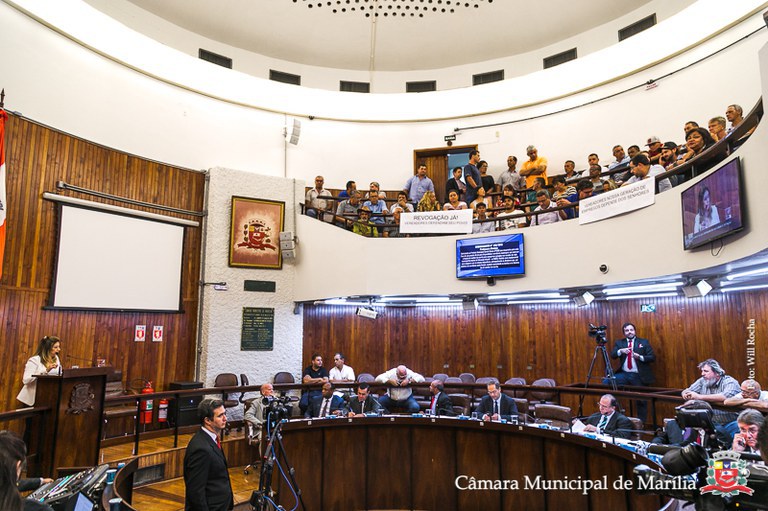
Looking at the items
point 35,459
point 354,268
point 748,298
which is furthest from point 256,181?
point 748,298

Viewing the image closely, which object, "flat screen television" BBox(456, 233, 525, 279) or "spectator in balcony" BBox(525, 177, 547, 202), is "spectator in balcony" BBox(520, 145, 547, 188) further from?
"flat screen television" BBox(456, 233, 525, 279)

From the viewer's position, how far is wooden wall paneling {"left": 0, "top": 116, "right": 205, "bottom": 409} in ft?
25.4

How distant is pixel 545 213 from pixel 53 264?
8.20m

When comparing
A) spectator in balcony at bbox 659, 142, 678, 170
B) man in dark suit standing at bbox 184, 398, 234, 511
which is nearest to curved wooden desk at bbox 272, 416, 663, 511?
man in dark suit standing at bbox 184, 398, 234, 511

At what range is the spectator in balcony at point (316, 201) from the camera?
36.8 ft

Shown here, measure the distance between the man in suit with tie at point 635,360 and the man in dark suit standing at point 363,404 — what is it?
4231mm

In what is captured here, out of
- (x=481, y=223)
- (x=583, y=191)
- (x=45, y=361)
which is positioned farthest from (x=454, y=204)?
(x=45, y=361)

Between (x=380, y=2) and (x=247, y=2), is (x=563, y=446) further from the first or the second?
(x=247, y=2)

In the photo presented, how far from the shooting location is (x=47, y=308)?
320 inches

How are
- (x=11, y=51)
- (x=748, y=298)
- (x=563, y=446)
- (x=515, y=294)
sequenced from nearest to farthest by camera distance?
(x=563, y=446) → (x=748, y=298) → (x=11, y=51) → (x=515, y=294)

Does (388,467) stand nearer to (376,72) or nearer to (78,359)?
(78,359)

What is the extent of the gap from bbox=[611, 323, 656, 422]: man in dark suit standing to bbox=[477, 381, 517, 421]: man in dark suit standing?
2.68 meters

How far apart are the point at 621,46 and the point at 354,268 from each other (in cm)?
735

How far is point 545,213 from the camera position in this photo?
8617mm
